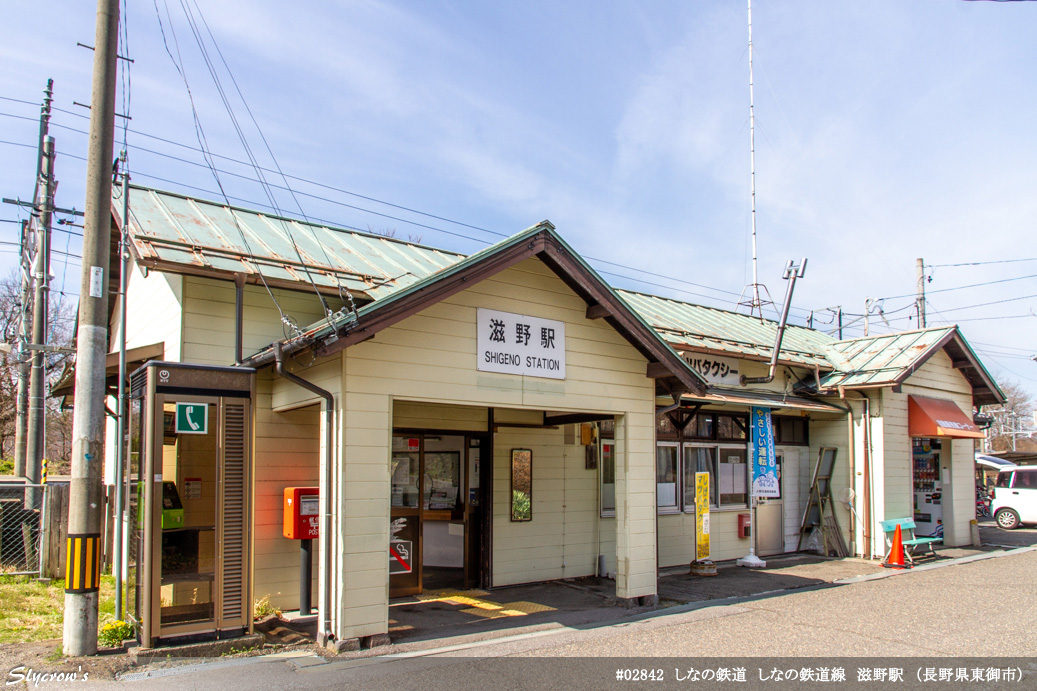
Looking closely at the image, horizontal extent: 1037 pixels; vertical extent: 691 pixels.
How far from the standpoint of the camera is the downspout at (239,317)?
857cm

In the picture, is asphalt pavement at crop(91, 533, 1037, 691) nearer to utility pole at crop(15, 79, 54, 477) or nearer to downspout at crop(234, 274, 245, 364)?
downspout at crop(234, 274, 245, 364)

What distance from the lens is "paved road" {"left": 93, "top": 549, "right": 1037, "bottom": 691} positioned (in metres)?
6.43

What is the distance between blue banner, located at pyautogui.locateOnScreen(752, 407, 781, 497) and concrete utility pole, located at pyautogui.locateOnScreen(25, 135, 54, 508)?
13.6 meters

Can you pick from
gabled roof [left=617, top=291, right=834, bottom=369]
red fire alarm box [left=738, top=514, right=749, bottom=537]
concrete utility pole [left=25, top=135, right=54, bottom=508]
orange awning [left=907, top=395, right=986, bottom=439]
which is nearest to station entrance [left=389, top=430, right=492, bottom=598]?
gabled roof [left=617, top=291, right=834, bottom=369]

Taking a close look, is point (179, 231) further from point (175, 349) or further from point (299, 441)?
point (299, 441)

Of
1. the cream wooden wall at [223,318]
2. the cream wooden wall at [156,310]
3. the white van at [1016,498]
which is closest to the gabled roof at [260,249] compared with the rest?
the cream wooden wall at [223,318]

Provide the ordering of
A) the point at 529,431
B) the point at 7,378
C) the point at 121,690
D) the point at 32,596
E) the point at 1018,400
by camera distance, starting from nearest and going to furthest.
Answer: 1. the point at 121,690
2. the point at 32,596
3. the point at 529,431
4. the point at 7,378
5. the point at 1018,400

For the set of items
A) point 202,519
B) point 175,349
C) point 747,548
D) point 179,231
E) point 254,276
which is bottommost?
point 747,548

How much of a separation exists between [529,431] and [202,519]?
4952 mm

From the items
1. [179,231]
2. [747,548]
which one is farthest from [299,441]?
[747,548]

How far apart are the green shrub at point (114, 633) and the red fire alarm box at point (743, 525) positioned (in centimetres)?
1076

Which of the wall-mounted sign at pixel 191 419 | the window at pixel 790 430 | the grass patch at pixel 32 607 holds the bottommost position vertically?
the grass patch at pixel 32 607

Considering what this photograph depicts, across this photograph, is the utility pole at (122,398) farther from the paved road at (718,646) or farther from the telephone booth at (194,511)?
the paved road at (718,646)

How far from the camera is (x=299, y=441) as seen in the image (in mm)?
9008
